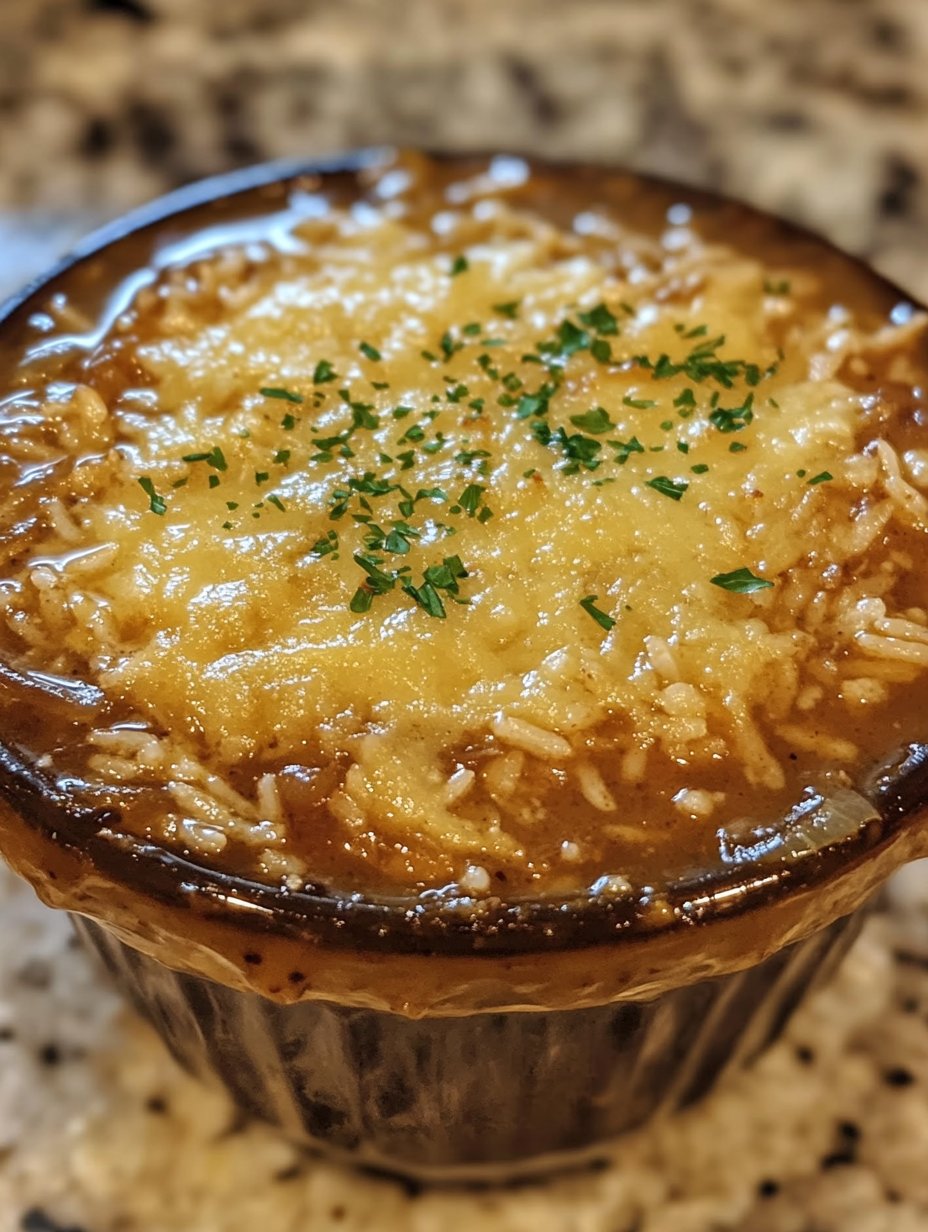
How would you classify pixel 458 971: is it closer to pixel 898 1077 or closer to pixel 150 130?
pixel 898 1077

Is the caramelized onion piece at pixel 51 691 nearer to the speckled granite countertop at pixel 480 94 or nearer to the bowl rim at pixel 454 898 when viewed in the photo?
the bowl rim at pixel 454 898

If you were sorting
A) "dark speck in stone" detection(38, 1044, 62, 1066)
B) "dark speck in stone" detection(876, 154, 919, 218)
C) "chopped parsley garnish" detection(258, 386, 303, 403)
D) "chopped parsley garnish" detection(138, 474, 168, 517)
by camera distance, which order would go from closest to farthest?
"chopped parsley garnish" detection(138, 474, 168, 517) < "chopped parsley garnish" detection(258, 386, 303, 403) < "dark speck in stone" detection(38, 1044, 62, 1066) < "dark speck in stone" detection(876, 154, 919, 218)

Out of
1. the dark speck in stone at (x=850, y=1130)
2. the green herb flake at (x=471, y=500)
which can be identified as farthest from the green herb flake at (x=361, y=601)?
the dark speck in stone at (x=850, y=1130)

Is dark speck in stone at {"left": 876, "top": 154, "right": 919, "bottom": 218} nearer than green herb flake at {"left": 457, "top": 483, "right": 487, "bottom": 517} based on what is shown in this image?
No

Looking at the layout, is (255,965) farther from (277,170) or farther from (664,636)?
(277,170)

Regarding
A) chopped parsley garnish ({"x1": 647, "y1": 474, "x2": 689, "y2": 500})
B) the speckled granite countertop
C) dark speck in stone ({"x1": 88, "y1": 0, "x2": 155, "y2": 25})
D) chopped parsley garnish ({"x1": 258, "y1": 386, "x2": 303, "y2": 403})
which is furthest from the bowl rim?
dark speck in stone ({"x1": 88, "y1": 0, "x2": 155, "y2": 25})

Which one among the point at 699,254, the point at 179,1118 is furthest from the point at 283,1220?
the point at 699,254

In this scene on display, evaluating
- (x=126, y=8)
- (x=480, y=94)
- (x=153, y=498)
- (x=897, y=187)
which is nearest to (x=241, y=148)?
(x=126, y=8)

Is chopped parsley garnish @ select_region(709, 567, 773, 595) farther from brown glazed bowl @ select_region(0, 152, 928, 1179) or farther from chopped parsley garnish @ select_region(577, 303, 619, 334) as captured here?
chopped parsley garnish @ select_region(577, 303, 619, 334)
